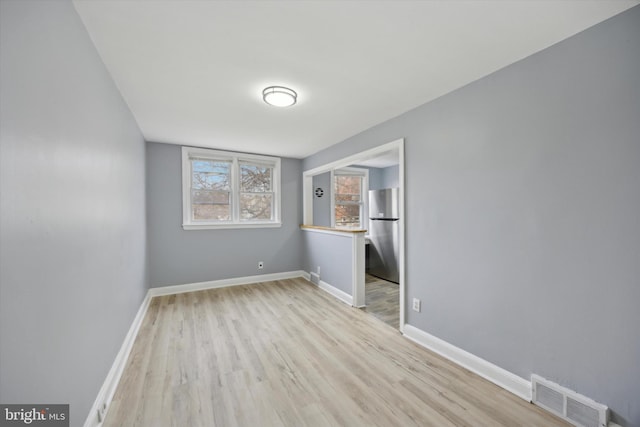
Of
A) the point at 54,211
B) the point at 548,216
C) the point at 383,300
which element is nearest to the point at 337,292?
the point at 383,300

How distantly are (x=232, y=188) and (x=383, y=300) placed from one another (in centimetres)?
313

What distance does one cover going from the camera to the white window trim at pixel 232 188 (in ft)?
13.9

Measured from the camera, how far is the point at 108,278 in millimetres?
1888

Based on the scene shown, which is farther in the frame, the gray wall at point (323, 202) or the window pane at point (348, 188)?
the window pane at point (348, 188)

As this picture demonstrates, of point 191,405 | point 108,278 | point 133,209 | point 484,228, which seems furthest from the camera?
point 133,209

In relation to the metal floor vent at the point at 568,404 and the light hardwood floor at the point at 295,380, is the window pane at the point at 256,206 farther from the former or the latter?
the metal floor vent at the point at 568,404

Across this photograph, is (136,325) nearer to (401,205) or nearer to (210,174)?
(210,174)

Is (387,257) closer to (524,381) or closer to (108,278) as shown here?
(524,381)

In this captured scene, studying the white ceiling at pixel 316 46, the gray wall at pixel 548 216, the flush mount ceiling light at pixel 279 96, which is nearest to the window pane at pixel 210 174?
the white ceiling at pixel 316 46

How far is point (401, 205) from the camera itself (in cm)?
282

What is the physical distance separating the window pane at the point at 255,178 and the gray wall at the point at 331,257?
1200 mm

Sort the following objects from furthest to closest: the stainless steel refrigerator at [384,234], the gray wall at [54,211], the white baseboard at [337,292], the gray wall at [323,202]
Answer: the gray wall at [323,202]
the stainless steel refrigerator at [384,234]
the white baseboard at [337,292]
the gray wall at [54,211]

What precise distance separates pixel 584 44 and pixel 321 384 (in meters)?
2.81

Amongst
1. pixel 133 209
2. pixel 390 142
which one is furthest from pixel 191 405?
pixel 390 142
